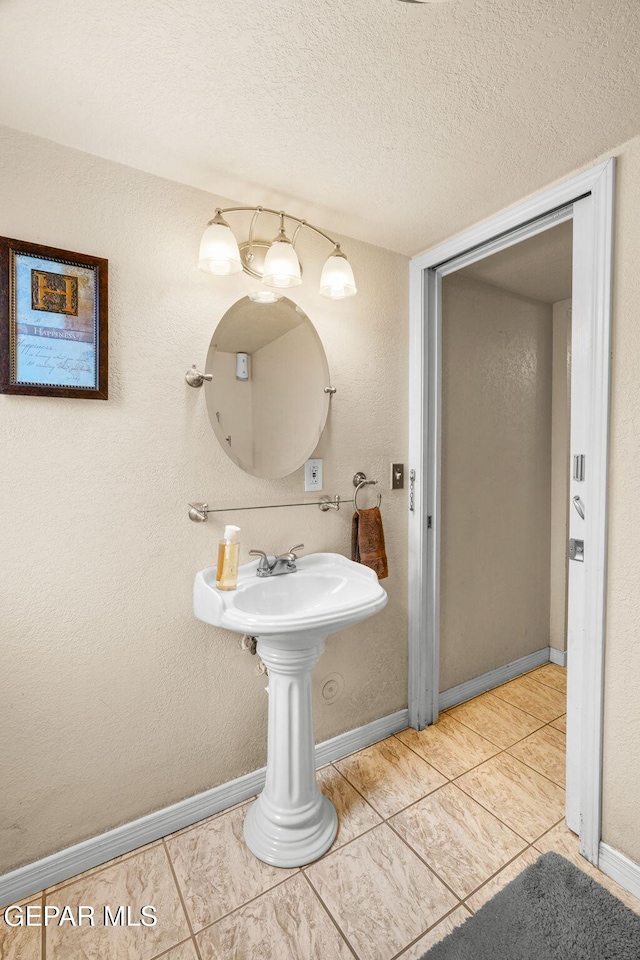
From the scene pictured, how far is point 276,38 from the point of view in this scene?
0.96m

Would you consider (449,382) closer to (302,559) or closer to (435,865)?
(302,559)

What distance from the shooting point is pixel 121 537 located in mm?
1414

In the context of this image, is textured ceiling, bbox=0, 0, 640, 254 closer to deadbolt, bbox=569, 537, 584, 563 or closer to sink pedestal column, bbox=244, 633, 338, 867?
deadbolt, bbox=569, 537, 584, 563

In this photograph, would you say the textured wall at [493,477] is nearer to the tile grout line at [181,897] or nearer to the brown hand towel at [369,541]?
the brown hand towel at [369,541]

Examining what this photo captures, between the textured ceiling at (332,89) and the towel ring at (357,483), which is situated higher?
the textured ceiling at (332,89)

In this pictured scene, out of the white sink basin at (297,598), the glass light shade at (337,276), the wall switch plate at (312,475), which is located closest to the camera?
the white sink basin at (297,598)

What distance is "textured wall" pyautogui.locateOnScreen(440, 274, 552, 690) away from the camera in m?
2.24

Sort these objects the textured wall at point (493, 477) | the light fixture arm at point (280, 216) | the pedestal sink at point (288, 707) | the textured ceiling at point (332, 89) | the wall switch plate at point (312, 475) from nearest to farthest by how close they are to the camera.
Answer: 1. the textured ceiling at point (332, 89)
2. the pedestal sink at point (288, 707)
3. the light fixture arm at point (280, 216)
4. the wall switch plate at point (312, 475)
5. the textured wall at point (493, 477)

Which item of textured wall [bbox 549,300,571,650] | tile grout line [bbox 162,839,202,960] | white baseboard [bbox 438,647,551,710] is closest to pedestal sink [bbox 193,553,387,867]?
tile grout line [bbox 162,839,202,960]

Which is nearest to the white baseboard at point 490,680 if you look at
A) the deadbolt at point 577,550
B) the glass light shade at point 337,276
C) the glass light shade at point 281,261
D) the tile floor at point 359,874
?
the tile floor at point 359,874

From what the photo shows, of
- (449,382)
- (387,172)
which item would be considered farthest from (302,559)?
(387,172)

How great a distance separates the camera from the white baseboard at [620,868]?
1.31 meters

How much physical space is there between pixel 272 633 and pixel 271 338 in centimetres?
100

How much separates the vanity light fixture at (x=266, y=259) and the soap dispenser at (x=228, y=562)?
823 millimetres
